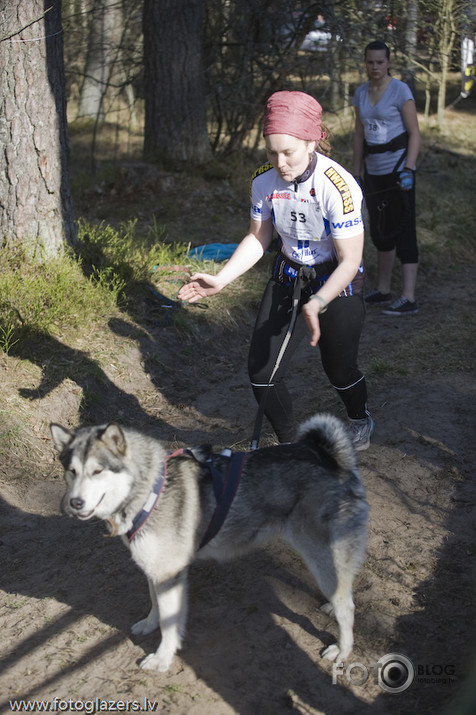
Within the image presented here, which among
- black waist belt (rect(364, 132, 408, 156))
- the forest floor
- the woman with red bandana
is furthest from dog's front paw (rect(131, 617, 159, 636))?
black waist belt (rect(364, 132, 408, 156))

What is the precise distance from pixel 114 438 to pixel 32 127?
3832 millimetres

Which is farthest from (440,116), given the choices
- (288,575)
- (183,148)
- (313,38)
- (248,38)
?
(288,575)

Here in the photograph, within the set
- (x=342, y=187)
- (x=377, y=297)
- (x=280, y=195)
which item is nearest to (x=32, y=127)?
(x=280, y=195)

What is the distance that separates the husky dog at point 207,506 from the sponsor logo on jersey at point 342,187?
1046mm

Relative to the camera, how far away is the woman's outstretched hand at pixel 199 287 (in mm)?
3520

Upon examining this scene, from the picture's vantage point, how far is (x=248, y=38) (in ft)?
29.5

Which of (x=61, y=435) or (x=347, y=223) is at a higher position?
(x=347, y=223)

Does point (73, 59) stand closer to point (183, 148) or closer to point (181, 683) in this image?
point (183, 148)

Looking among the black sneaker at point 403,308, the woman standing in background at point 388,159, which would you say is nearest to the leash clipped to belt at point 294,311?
the woman standing in background at point 388,159

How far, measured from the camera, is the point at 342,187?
3215mm

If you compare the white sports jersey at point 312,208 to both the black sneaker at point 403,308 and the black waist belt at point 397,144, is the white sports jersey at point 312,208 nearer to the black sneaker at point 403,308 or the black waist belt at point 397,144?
the black waist belt at point 397,144

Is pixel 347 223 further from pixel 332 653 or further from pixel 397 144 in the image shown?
pixel 397 144

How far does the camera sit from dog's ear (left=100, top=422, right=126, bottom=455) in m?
2.66

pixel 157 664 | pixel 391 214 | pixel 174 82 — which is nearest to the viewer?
pixel 157 664
